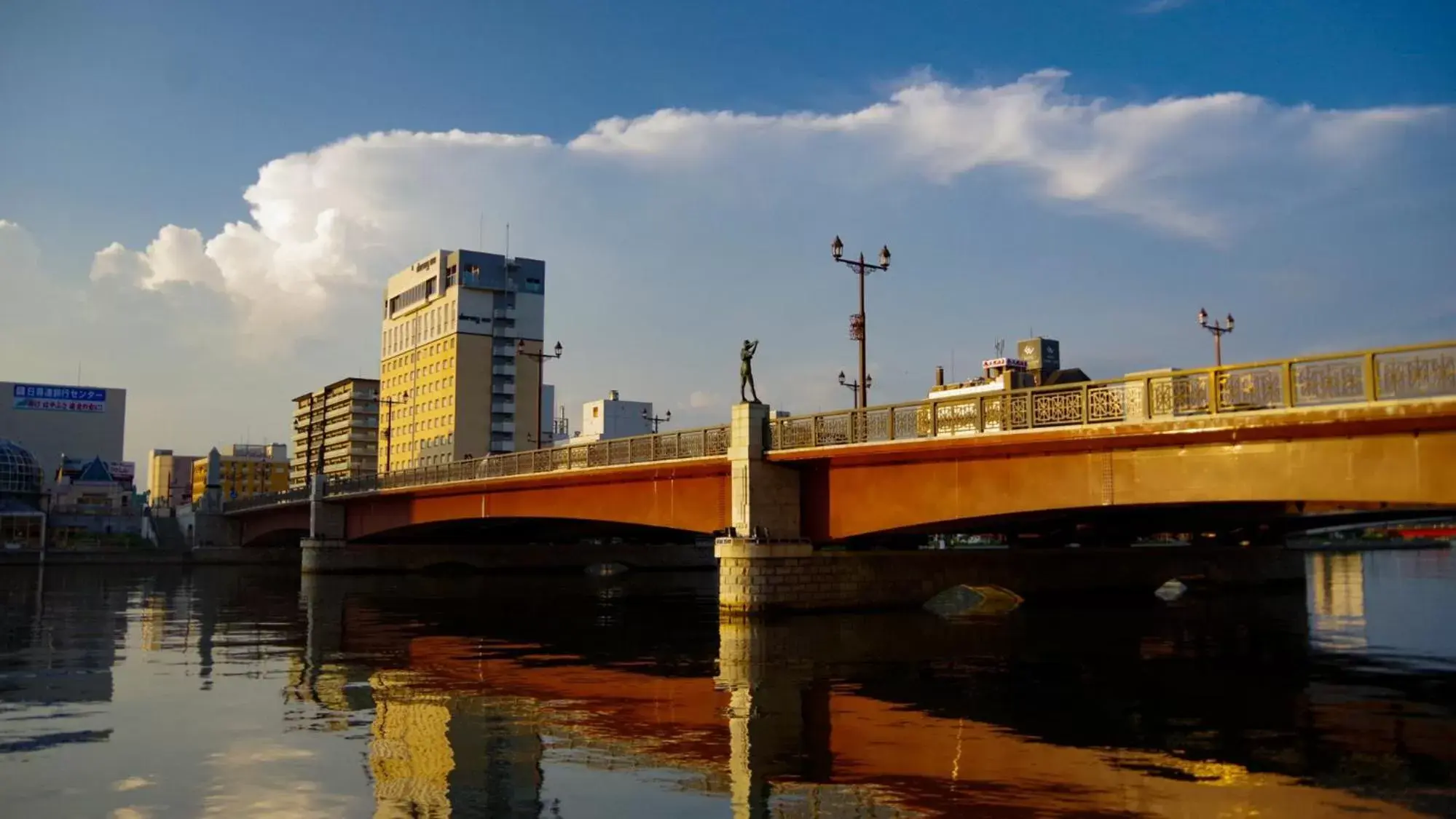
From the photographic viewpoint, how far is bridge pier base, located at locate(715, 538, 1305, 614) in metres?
34.7

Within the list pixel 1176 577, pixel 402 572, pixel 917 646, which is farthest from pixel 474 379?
pixel 917 646

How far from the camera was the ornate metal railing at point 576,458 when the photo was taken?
A: 125 ft

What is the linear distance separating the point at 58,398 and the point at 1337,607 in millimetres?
161653

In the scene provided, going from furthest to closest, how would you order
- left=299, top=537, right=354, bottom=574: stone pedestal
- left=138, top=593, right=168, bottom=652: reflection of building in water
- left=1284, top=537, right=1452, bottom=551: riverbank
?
left=1284, top=537, right=1452, bottom=551: riverbank, left=299, top=537, right=354, bottom=574: stone pedestal, left=138, top=593, right=168, bottom=652: reflection of building in water

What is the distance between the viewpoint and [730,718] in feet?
55.7

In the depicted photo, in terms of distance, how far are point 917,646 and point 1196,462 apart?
8.04 meters

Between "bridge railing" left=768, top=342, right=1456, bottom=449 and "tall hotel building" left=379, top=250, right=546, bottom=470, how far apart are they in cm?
9937

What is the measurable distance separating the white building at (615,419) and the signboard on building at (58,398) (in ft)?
226

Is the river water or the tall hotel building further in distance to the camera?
the tall hotel building

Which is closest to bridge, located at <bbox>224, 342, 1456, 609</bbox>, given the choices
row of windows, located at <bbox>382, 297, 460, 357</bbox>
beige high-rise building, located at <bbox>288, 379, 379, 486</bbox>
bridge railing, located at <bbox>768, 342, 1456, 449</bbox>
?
bridge railing, located at <bbox>768, 342, 1456, 449</bbox>

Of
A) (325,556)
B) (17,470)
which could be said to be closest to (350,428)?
(17,470)

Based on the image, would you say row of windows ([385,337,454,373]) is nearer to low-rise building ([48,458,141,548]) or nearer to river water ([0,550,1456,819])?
low-rise building ([48,458,141,548])

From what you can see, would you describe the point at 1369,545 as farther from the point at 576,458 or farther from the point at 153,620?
the point at 153,620

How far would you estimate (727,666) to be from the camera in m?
23.6
